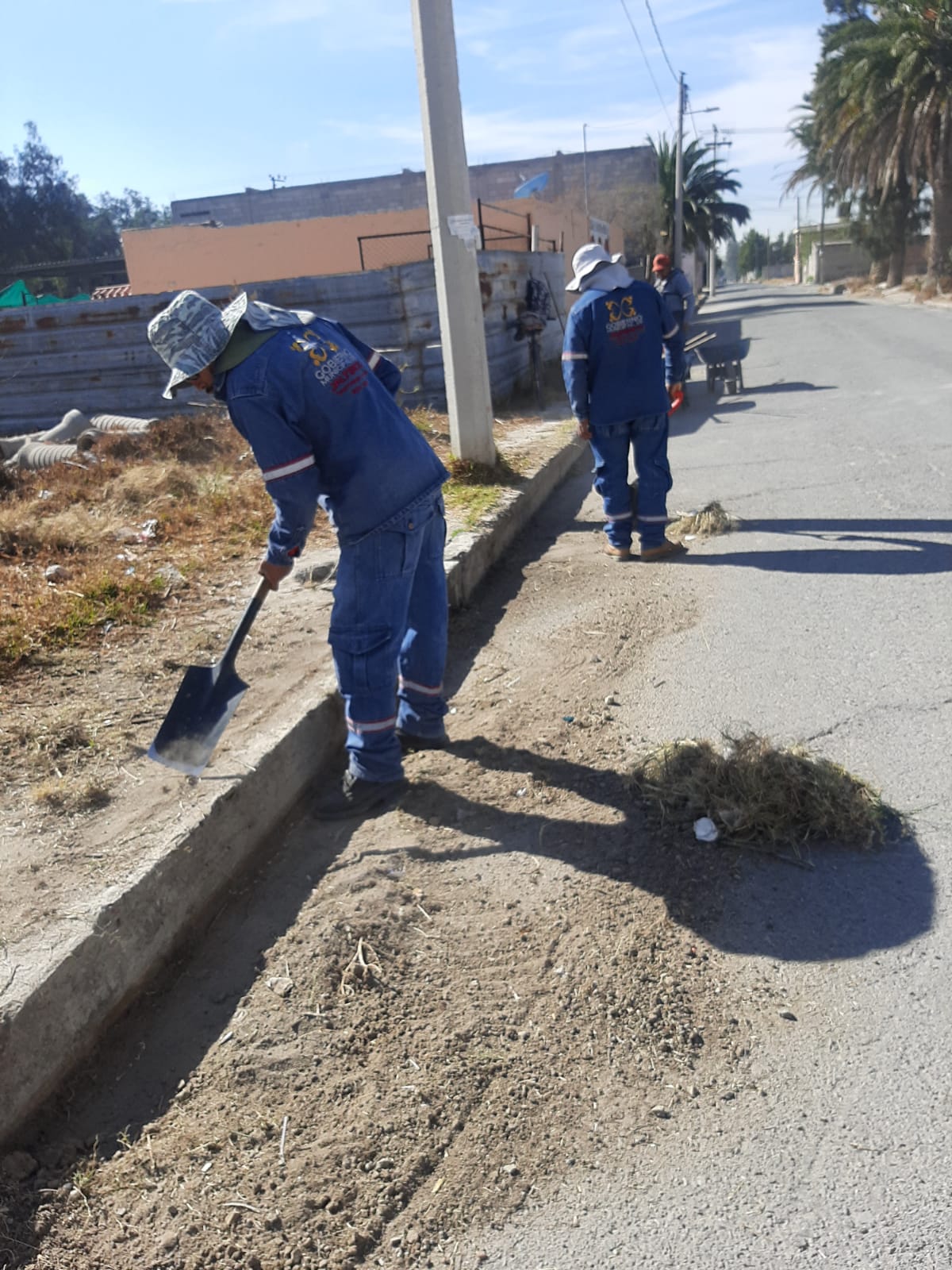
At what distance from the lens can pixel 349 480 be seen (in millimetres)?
3377

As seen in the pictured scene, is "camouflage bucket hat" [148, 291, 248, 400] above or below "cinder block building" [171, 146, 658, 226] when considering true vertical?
below

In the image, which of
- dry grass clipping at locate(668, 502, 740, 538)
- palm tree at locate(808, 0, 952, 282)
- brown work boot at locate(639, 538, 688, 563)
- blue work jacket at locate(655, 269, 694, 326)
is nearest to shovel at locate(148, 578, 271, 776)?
brown work boot at locate(639, 538, 688, 563)

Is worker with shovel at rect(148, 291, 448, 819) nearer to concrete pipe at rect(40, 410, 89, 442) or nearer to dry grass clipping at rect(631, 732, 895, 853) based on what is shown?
dry grass clipping at rect(631, 732, 895, 853)

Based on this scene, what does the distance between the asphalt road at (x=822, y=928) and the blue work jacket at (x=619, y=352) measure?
1.07 m

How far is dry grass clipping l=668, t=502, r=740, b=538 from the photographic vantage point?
671 centimetres

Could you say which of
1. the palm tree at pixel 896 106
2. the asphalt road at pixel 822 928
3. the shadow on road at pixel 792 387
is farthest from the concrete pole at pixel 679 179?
the asphalt road at pixel 822 928

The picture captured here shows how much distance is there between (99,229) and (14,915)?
250 ft

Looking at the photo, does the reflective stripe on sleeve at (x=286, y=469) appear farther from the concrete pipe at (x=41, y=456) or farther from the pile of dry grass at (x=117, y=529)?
the concrete pipe at (x=41, y=456)

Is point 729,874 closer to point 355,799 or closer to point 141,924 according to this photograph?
point 355,799

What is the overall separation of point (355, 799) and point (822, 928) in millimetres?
1673

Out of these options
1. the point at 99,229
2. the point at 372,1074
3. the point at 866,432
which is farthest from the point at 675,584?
the point at 99,229

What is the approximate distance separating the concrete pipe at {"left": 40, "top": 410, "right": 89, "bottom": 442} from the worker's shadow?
9.07m

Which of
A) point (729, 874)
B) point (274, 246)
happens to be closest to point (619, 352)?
point (729, 874)

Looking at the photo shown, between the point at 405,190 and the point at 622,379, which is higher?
the point at 405,190
